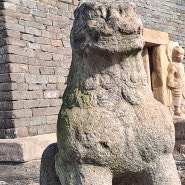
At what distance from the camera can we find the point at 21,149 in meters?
4.58

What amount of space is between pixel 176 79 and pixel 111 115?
231 inches

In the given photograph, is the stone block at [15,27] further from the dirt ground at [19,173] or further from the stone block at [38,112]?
the dirt ground at [19,173]

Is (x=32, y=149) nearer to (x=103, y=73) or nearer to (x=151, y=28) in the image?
(x=103, y=73)

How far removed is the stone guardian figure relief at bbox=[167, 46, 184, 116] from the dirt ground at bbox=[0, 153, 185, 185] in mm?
2357

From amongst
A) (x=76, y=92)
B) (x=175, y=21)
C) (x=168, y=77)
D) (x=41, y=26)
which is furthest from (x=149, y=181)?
(x=175, y=21)

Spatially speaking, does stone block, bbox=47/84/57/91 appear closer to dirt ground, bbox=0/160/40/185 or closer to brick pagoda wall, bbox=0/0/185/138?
brick pagoda wall, bbox=0/0/185/138

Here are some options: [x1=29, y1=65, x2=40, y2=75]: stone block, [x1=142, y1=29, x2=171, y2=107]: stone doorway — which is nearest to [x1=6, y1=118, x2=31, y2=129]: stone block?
[x1=29, y1=65, x2=40, y2=75]: stone block

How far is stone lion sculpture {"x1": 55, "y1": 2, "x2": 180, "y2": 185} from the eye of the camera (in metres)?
1.74

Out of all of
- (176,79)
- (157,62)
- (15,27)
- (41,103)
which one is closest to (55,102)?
(41,103)

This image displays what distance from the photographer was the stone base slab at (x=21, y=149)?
460cm

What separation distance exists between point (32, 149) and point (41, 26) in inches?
73.2

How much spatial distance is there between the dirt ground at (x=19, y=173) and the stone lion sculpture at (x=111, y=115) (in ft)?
6.58

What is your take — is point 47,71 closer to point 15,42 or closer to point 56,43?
point 56,43

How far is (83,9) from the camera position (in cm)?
186
